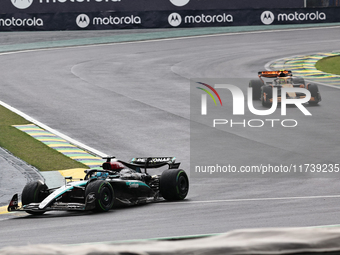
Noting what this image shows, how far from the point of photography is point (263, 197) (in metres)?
11.6

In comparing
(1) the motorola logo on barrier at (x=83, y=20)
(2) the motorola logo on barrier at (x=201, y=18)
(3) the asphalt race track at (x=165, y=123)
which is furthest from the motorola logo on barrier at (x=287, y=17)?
(1) the motorola logo on barrier at (x=83, y=20)

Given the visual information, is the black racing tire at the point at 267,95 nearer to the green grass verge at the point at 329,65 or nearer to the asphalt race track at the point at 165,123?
the asphalt race track at the point at 165,123

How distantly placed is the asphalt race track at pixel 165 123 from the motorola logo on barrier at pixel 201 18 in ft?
7.02

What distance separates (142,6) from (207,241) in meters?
29.5

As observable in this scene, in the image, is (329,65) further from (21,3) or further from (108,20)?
(21,3)

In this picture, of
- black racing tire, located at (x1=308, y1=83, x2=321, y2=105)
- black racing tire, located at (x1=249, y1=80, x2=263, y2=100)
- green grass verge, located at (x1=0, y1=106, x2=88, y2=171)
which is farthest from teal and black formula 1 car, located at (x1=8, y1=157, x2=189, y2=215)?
black racing tire, located at (x1=249, y1=80, x2=263, y2=100)

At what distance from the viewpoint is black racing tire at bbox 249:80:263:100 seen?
2305cm

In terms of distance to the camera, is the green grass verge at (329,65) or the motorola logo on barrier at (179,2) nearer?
the green grass verge at (329,65)

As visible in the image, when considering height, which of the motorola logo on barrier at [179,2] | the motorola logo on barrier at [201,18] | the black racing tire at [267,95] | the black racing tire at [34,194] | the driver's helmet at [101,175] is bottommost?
the black racing tire at [34,194]

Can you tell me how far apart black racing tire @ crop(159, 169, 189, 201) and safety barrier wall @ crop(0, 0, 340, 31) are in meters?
20.9

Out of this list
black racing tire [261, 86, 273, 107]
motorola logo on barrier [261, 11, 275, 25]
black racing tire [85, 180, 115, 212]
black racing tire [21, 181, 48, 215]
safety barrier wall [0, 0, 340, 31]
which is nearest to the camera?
black racing tire [85, 180, 115, 212]

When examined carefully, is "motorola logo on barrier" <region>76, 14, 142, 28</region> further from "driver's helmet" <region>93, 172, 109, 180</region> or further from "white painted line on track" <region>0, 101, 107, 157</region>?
"driver's helmet" <region>93, 172, 109, 180</region>

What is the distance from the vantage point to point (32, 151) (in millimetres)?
16922

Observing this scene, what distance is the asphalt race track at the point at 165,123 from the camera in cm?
885
